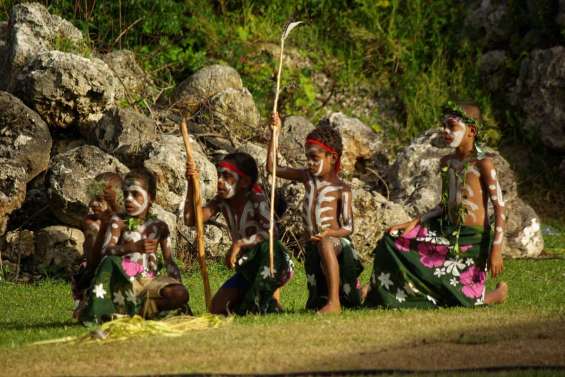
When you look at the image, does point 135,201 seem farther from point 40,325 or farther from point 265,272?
point 40,325

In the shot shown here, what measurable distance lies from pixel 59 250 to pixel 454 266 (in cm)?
449

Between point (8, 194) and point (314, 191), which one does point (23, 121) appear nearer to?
point (8, 194)

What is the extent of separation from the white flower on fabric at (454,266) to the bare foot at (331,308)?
862 mm

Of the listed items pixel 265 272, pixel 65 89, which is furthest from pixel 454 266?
pixel 65 89

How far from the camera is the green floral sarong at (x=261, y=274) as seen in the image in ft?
26.6

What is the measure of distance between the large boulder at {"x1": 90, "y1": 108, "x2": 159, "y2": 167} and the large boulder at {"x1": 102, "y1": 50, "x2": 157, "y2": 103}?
116 cm

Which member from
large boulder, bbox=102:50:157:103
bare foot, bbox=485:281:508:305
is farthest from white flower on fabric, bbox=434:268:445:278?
large boulder, bbox=102:50:157:103

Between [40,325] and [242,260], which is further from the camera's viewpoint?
[40,325]

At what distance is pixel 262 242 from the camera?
8148mm

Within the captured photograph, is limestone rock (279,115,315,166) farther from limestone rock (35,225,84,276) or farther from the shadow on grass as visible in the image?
the shadow on grass

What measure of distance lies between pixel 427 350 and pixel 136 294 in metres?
2.23

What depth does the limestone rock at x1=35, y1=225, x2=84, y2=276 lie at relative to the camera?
11.4m

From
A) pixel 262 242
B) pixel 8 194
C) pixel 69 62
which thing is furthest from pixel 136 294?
pixel 69 62

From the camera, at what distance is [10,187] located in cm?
1122
